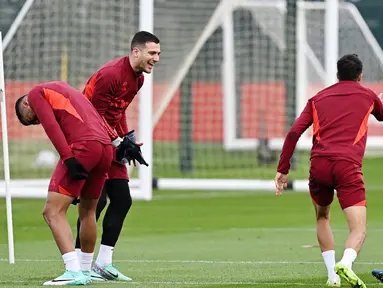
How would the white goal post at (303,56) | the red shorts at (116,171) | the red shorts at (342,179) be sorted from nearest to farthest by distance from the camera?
the red shorts at (342,179) → the red shorts at (116,171) → the white goal post at (303,56)

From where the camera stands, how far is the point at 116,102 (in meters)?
10.2

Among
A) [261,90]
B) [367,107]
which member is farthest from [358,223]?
[261,90]

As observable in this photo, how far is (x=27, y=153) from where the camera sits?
73.6 ft

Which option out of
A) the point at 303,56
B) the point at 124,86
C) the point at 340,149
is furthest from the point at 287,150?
the point at 303,56

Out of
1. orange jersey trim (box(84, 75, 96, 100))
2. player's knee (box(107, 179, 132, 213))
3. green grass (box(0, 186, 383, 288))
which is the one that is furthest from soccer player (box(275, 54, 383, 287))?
orange jersey trim (box(84, 75, 96, 100))

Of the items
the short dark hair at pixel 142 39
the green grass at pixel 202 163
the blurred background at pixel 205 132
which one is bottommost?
the green grass at pixel 202 163

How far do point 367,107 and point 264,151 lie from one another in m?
17.4

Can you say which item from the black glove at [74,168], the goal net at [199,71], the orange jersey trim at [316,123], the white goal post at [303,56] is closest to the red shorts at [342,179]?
the orange jersey trim at [316,123]

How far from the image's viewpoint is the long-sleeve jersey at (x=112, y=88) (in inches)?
396

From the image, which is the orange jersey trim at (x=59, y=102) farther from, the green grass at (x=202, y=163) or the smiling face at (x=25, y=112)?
the green grass at (x=202, y=163)

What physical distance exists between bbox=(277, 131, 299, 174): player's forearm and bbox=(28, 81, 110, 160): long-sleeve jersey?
1.33 m

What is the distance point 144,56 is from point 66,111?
3.19 ft

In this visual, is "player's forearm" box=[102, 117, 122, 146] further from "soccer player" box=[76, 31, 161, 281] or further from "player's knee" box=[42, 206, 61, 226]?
"player's knee" box=[42, 206, 61, 226]

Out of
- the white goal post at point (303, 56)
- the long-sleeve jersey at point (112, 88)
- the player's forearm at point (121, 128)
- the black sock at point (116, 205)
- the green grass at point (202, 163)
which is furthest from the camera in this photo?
the green grass at point (202, 163)
